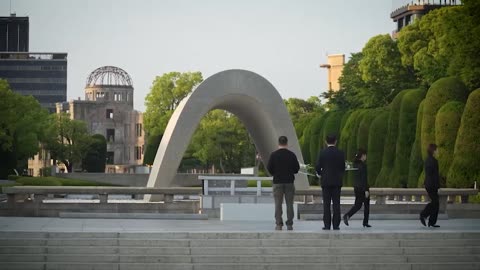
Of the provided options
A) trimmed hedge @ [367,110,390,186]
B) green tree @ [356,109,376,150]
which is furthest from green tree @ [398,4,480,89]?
trimmed hedge @ [367,110,390,186]

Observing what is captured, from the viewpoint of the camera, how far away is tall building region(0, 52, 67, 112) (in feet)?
603

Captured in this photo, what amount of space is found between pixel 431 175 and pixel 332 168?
286 cm

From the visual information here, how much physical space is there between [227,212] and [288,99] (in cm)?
9360

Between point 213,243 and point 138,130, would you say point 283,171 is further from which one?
point 138,130

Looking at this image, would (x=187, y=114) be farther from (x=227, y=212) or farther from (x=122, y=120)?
(x=122, y=120)

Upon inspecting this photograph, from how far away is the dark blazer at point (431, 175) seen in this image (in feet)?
Result: 80.2

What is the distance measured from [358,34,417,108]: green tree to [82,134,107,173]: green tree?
26.0m

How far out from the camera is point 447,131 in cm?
4688

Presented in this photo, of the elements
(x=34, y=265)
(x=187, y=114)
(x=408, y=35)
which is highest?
(x=408, y=35)

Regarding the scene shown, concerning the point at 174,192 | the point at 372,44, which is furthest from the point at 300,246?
the point at 372,44

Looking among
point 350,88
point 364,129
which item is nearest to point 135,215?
point 364,129

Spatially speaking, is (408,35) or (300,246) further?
(408,35)

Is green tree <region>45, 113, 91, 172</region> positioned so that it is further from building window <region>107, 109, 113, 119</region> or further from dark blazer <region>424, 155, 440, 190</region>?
dark blazer <region>424, 155, 440, 190</region>

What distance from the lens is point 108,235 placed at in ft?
69.0
